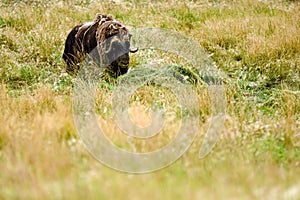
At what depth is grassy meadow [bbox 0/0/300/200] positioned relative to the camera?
10.8 feet

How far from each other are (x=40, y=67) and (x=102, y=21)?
1389 mm

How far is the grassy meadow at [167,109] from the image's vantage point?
3.31m

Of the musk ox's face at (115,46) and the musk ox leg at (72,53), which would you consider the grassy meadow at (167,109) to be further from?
the musk ox's face at (115,46)

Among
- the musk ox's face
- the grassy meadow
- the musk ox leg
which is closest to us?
the grassy meadow

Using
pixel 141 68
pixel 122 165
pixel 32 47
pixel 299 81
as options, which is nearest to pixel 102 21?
pixel 141 68

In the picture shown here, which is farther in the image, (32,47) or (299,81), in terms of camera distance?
(32,47)

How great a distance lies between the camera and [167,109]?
5.66 meters

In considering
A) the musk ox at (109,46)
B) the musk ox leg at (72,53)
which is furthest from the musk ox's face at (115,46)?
the musk ox leg at (72,53)

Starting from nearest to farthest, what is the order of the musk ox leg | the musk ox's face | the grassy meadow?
the grassy meadow
the musk ox's face
the musk ox leg

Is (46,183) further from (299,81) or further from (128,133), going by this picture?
(299,81)

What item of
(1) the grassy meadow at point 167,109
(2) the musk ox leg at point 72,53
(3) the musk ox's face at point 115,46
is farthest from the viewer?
(2) the musk ox leg at point 72,53

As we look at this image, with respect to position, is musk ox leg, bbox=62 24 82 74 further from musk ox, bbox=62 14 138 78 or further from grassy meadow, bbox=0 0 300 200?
grassy meadow, bbox=0 0 300 200

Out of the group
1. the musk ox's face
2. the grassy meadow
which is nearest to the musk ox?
the musk ox's face

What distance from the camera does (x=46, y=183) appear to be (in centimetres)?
331
